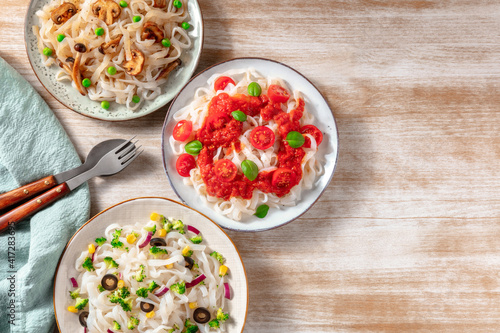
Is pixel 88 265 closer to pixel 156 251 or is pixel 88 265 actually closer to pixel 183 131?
pixel 156 251

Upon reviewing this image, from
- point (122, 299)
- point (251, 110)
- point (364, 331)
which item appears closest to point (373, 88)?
point (251, 110)

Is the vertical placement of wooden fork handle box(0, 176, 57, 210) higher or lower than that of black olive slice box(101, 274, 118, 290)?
higher

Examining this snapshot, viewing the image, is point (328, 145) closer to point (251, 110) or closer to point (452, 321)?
point (251, 110)

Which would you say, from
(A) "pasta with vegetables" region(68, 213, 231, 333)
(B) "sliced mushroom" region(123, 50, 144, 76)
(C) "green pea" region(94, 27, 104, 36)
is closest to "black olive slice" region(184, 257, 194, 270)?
(A) "pasta with vegetables" region(68, 213, 231, 333)

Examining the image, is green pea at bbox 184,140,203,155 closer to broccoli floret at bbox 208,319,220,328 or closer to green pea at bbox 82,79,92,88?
green pea at bbox 82,79,92,88

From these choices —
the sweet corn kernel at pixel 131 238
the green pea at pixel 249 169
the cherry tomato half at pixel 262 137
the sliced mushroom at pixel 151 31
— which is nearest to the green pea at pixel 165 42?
the sliced mushroom at pixel 151 31

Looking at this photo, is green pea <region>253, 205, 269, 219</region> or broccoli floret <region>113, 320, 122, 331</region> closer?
broccoli floret <region>113, 320, 122, 331</region>
